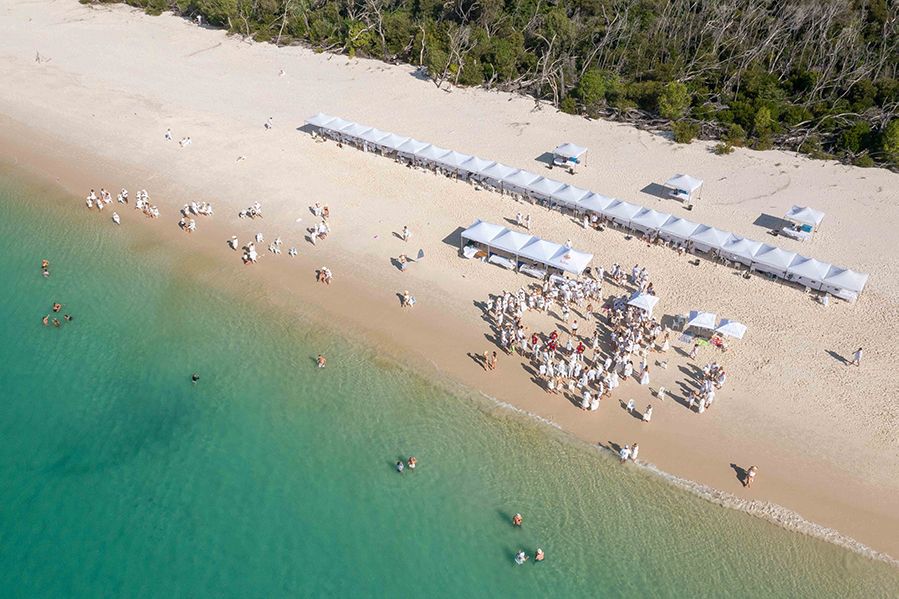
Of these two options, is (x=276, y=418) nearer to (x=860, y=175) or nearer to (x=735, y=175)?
(x=735, y=175)

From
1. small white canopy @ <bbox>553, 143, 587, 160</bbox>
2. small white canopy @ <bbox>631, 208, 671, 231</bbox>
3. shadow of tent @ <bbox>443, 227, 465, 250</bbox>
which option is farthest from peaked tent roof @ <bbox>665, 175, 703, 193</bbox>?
shadow of tent @ <bbox>443, 227, 465, 250</bbox>

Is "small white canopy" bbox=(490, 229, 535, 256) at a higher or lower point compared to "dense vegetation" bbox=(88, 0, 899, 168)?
lower

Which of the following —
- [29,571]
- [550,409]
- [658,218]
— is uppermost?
[658,218]

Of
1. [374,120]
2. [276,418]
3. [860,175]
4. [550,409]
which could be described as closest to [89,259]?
[276,418]

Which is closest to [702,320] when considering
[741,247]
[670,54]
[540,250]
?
[741,247]

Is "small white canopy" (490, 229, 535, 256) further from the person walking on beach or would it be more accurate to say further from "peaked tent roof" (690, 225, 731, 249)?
the person walking on beach
